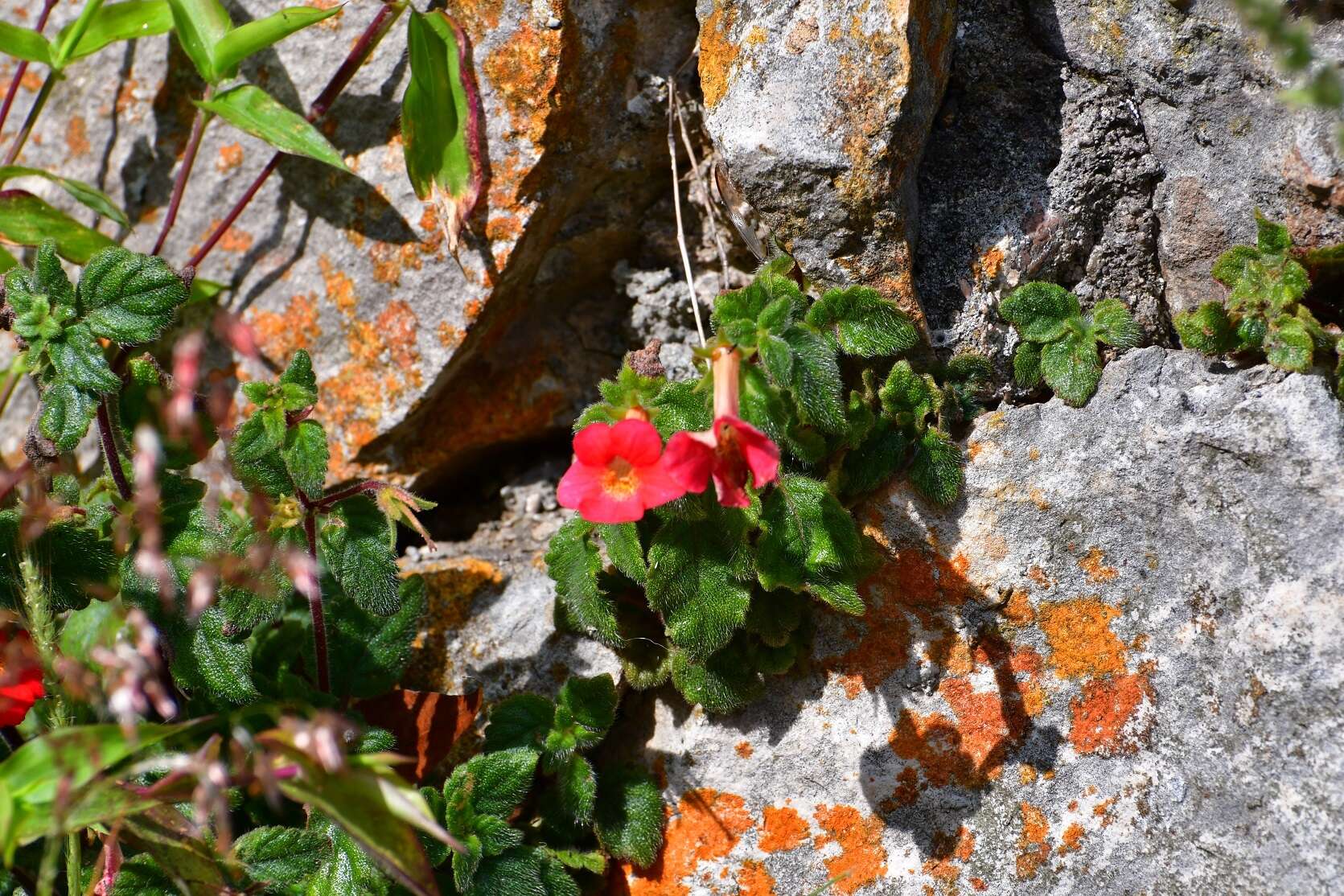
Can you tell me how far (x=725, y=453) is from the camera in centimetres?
194

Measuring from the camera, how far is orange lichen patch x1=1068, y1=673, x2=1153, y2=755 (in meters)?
2.25

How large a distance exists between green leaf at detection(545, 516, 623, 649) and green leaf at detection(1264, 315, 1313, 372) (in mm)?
1480

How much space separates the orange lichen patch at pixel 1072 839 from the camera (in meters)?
2.22

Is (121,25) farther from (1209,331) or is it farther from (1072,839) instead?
(1072,839)

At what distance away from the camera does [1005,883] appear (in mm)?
2262

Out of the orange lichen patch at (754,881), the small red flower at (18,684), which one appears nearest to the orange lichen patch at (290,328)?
the small red flower at (18,684)

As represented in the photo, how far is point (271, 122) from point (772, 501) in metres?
1.71

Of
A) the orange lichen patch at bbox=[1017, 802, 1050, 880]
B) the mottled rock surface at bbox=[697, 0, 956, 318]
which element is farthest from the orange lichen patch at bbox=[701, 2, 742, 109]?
the orange lichen patch at bbox=[1017, 802, 1050, 880]

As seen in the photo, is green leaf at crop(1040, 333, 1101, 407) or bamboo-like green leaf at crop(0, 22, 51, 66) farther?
bamboo-like green leaf at crop(0, 22, 51, 66)

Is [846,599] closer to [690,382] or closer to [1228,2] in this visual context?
[690,382]

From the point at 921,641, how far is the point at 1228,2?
1575 mm

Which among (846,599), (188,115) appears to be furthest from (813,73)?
(188,115)

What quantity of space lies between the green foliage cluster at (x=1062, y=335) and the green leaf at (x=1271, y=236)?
30 centimetres

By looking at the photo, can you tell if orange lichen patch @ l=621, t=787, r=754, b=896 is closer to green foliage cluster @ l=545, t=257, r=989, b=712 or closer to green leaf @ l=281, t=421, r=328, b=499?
green foliage cluster @ l=545, t=257, r=989, b=712
